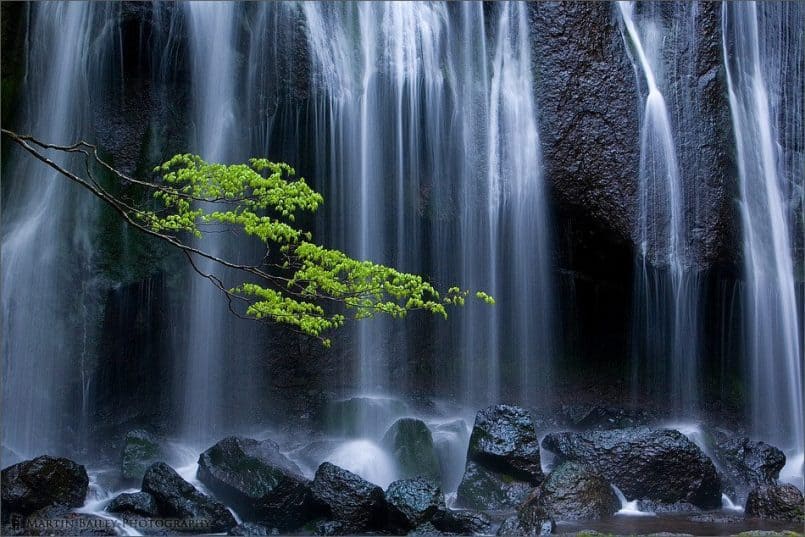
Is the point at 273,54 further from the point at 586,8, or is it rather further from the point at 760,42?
the point at 760,42

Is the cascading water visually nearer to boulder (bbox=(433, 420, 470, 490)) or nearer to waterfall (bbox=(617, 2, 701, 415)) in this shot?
boulder (bbox=(433, 420, 470, 490))

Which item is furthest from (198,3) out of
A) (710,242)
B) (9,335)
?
(710,242)

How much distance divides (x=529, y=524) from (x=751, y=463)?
4.37 metres

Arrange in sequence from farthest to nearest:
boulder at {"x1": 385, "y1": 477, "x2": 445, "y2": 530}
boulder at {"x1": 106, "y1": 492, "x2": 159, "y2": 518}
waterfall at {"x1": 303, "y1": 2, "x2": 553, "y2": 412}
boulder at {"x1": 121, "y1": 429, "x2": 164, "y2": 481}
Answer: waterfall at {"x1": 303, "y1": 2, "x2": 553, "y2": 412} → boulder at {"x1": 121, "y1": 429, "x2": 164, "y2": 481} → boulder at {"x1": 106, "y1": 492, "x2": 159, "y2": 518} → boulder at {"x1": 385, "y1": 477, "x2": 445, "y2": 530}

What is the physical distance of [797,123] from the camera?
13.0 m

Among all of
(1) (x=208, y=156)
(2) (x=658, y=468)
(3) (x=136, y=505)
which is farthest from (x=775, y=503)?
(1) (x=208, y=156)

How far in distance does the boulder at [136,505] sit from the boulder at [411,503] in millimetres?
2708

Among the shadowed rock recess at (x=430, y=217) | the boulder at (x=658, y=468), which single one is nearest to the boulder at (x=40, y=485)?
the shadowed rock recess at (x=430, y=217)

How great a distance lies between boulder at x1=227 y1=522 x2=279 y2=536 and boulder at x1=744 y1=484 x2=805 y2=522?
5.79 meters

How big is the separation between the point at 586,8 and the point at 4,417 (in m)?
11.6

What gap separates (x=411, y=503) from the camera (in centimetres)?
824

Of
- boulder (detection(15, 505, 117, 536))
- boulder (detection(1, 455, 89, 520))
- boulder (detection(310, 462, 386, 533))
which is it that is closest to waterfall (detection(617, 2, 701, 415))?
boulder (detection(310, 462, 386, 533))

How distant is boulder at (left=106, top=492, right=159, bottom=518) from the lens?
8.41 meters

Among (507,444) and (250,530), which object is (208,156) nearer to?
(250,530)
